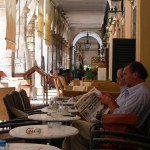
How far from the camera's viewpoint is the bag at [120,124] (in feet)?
10.1

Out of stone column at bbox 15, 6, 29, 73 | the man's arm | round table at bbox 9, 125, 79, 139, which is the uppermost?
stone column at bbox 15, 6, 29, 73

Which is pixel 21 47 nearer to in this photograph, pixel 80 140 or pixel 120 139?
pixel 80 140

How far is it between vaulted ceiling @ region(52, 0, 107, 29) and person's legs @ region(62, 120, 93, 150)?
64.5 feet

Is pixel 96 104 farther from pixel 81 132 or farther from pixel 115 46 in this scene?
pixel 115 46

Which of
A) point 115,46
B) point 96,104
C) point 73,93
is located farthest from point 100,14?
point 96,104

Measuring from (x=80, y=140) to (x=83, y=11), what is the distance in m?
23.6

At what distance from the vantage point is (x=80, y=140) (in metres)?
4.10

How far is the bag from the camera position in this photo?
10.1 ft

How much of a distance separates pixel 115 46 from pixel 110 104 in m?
5.33

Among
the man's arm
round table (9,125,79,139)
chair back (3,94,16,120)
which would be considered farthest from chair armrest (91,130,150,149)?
chair back (3,94,16,120)

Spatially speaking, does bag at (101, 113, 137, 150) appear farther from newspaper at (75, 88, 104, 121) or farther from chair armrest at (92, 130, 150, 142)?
newspaper at (75, 88, 104, 121)

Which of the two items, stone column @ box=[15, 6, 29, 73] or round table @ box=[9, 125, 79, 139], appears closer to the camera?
round table @ box=[9, 125, 79, 139]

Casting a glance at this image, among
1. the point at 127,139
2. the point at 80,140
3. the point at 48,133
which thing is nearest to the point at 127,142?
the point at 127,139

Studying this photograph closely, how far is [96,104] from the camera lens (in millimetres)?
4215
